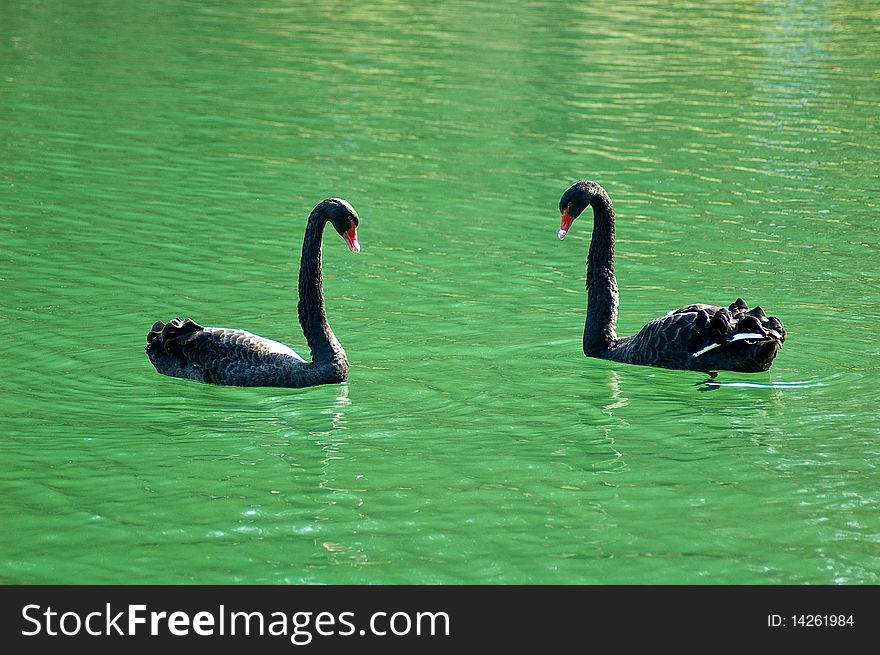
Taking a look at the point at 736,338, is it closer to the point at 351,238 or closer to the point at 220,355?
the point at 351,238

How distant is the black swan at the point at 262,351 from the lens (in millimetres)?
8438

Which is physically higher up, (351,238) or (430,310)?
(351,238)

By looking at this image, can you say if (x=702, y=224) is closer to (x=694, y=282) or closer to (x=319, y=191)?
(x=694, y=282)

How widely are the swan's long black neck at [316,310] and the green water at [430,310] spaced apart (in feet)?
0.64

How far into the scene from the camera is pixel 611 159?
53.2ft

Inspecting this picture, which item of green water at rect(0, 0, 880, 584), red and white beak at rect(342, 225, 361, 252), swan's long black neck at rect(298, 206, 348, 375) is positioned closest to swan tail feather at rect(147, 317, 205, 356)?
green water at rect(0, 0, 880, 584)

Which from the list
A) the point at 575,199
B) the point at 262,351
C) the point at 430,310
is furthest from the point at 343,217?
the point at 430,310

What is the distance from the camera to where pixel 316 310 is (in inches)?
344

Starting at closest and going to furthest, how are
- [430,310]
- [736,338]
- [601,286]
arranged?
[736,338], [601,286], [430,310]

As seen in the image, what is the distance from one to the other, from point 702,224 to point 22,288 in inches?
248

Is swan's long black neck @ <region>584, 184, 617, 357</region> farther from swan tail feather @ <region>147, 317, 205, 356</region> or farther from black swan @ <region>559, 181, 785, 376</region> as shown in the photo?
swan tail feather @ <region>147, 317, 205, 356</region>

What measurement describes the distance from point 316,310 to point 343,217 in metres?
0.60

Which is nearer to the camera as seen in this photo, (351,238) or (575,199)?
(351,238)

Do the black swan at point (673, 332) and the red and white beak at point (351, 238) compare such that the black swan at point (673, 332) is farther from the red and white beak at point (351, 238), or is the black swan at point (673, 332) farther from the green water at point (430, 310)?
the red and white beak at point (351, 238)
